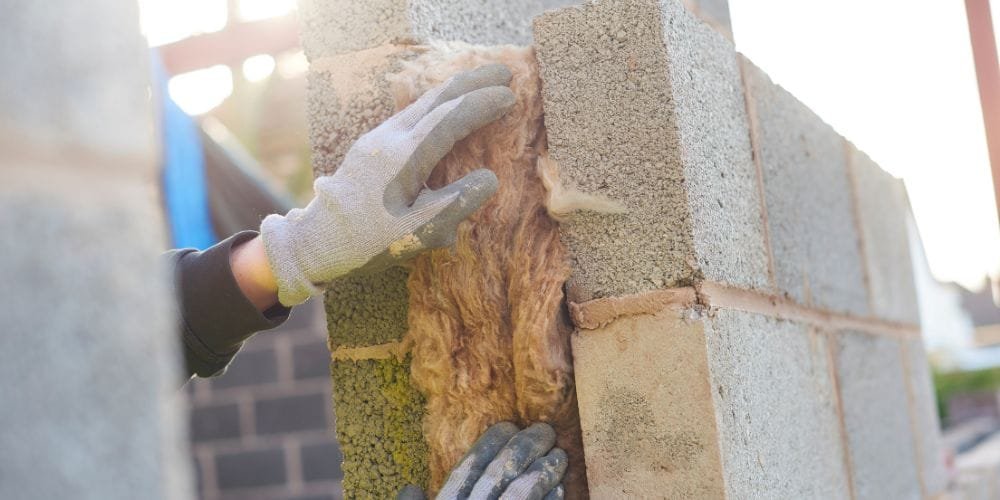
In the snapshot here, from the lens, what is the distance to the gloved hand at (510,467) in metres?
1.61

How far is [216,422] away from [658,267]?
194 inches

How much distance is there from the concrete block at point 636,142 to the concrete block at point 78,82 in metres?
1.16

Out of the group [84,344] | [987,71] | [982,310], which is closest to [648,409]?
[84,344]

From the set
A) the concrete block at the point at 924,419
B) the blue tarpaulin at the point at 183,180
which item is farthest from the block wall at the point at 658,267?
the blue tarpaulin at the point at 183,180

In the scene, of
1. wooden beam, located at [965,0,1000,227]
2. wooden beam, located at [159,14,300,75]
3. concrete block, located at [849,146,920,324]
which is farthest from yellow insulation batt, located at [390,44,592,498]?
wooden beam, located at [159,14,300,75]

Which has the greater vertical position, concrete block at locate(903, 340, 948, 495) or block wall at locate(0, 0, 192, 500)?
block wall at locate(0, 0, 192, 500)

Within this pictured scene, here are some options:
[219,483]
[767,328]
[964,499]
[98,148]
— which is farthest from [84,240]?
[219,483]

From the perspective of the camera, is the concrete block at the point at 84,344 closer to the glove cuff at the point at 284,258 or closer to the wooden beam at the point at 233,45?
Result: the glove cuff at the point at 284,258

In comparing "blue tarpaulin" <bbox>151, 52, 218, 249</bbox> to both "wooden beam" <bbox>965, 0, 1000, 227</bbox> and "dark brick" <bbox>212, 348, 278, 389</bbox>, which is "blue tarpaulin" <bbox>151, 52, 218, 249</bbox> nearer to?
"dark brick" <bbox>212, 348, 278, 389</bbox>

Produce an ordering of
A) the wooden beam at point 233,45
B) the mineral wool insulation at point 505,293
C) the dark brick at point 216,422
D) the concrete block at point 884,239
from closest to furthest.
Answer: the mineral wool insulation at point 505,293
the concrete block at point 884,239
the dark brick at point 216,422
the wooden beam at point 233,45

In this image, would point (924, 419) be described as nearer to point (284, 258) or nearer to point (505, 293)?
point (505, 293)

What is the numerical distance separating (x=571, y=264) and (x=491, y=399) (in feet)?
0.92

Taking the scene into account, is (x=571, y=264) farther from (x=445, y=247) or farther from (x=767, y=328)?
(x=767, y=328)

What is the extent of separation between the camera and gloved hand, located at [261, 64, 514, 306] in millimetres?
1577
